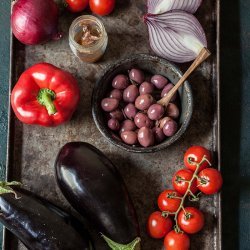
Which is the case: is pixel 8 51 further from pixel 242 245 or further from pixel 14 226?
pixel 242 245

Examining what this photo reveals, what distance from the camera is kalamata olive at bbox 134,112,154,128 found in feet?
4.47

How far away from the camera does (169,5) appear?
140cm

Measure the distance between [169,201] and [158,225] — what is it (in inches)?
2.6

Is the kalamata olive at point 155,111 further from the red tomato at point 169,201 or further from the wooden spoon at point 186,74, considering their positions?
the red tomato at point 169,201

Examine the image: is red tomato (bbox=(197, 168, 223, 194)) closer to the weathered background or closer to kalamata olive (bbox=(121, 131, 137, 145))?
the weathered background

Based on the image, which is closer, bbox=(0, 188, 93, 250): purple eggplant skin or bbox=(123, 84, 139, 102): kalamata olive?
bbox=(0, 188, 93, 250): purple eggplant skin

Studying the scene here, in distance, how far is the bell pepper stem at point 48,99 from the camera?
1.27 m

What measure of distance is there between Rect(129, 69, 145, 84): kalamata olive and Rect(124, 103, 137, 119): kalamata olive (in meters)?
0.07

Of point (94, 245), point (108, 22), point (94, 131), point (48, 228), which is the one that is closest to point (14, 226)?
point (48, 228)

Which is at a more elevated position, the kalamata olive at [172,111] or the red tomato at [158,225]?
the kalamata olive at [172,111]

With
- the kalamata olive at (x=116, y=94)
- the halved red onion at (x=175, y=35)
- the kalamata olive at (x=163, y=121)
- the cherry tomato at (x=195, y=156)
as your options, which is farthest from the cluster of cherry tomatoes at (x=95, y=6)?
the cherry tomato at (x=195, y=156)

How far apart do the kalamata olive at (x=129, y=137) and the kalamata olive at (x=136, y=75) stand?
0.14 meters

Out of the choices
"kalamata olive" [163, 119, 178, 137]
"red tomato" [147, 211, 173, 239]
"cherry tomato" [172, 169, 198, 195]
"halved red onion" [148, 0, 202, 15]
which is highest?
"halved red onion" [148, 0, 202, 15]

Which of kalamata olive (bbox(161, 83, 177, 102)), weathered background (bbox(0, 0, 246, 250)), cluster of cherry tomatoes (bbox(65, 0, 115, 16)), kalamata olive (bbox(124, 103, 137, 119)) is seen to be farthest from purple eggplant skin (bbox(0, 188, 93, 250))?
cluster of cherry tomatoes (bbox(65, 0, 115, 16))
